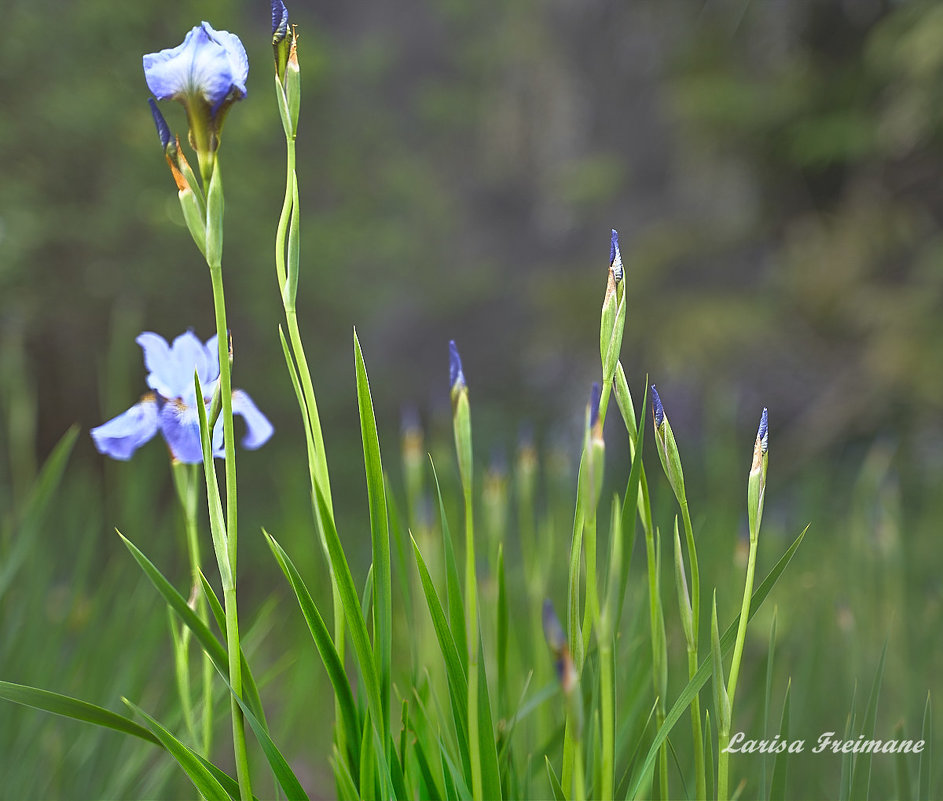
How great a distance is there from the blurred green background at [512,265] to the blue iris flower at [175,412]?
0.36 meters

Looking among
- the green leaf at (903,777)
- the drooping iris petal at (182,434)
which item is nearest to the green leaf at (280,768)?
the drooping iris petal at (182,434)

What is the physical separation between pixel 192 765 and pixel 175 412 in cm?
21

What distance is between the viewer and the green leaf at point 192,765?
1.18 feet

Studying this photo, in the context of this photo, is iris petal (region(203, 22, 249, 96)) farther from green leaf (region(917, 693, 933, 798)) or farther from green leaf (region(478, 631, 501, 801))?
green leaf (region(917, 693, 933, 798))

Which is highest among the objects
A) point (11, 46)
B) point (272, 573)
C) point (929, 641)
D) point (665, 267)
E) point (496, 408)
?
point (11, 46)

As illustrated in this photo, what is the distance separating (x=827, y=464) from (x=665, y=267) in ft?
3.29

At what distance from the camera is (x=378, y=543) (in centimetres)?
41

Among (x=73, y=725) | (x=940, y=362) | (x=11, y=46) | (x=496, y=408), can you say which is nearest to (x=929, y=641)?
(x=73, y=725)

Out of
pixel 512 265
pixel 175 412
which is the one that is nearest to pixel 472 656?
pixel 175 412

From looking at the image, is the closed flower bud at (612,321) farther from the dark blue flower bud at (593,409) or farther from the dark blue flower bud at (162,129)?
the dark blue flower bud at (162,129)

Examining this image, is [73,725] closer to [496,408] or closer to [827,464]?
[827,464]

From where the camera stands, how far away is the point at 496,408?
3.82 meters

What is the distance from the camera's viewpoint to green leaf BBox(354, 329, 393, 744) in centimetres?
38

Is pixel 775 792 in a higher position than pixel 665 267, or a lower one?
lower
